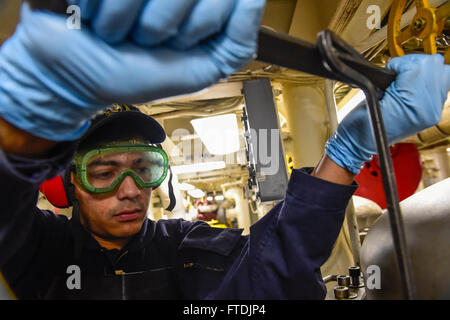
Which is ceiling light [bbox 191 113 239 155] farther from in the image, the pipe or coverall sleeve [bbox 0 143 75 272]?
coverall sleeve [bbox 0 143 75 272]

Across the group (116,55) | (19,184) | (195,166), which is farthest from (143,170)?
(195,166)

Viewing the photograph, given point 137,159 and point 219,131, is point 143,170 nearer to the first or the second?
point 137,159

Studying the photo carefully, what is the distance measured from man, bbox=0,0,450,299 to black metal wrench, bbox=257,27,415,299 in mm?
82

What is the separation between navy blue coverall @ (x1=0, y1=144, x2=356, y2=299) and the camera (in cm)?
71

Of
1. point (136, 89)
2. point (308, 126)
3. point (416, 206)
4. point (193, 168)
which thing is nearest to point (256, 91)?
point (308, 126)

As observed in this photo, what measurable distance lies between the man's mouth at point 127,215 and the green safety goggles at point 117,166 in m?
0.11

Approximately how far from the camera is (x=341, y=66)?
604 millimetres

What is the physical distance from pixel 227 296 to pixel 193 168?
12.3 feet

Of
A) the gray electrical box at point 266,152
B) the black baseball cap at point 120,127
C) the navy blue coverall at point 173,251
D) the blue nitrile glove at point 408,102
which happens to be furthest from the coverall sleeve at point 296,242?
the gray electrical box at point 266,152

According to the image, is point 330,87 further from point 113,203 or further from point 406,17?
point 113,203

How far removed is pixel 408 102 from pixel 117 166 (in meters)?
1.09

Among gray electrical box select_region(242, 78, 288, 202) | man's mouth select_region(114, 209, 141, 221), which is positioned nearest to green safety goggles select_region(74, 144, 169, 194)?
man's mouth select_region(114, 209, 141, 221)

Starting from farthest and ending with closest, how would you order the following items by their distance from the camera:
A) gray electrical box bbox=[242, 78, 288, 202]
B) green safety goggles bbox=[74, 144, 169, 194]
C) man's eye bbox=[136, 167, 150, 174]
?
1. gray electrical box bbox=[242, 78, 288, 202]
2. man's eye bbox=[136, 167, 150, 174]
3. green safety goggles bbox=[74, 144, 169, 194]

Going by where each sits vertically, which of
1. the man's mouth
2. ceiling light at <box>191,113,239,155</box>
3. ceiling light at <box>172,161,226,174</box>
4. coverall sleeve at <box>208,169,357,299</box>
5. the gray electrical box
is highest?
ceiling light at <box>172,161,226,174</box>
